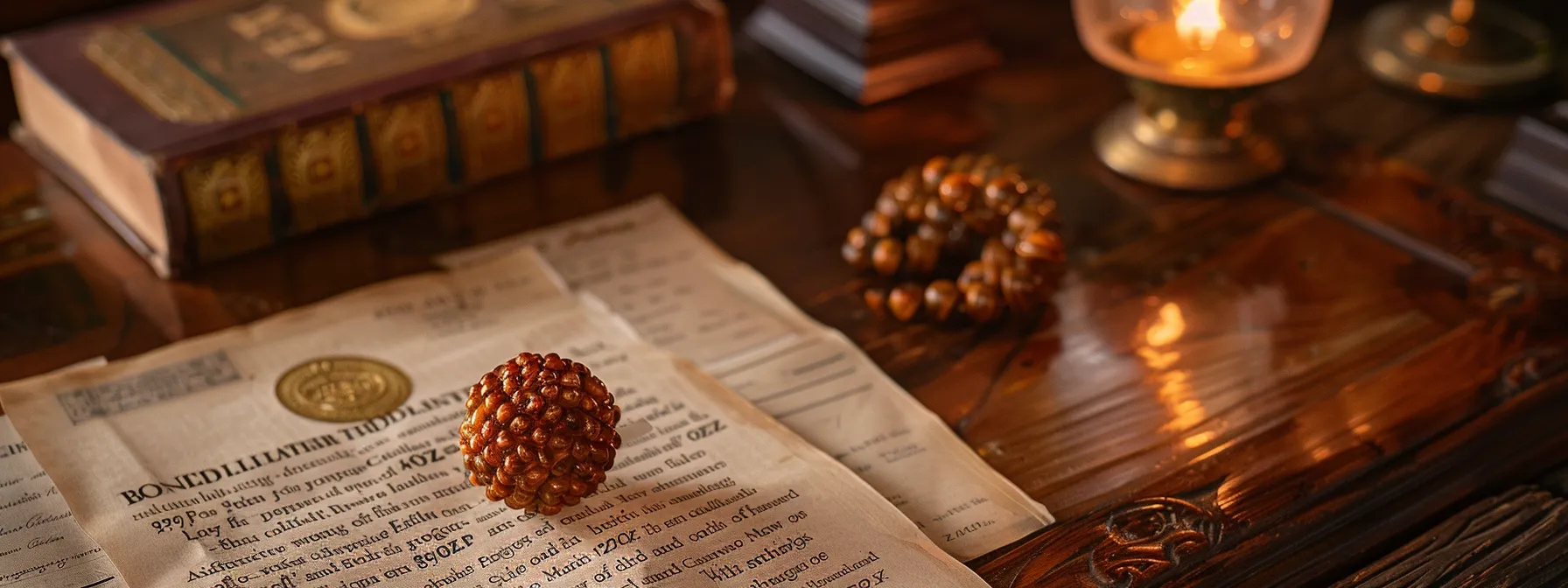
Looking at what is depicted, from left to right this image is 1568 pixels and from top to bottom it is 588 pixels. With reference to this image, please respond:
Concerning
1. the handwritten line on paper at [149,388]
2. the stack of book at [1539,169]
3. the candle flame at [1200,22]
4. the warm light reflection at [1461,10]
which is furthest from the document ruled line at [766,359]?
the warm light reflection at [1461,10]

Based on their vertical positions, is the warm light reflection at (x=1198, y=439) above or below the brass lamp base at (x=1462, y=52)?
below

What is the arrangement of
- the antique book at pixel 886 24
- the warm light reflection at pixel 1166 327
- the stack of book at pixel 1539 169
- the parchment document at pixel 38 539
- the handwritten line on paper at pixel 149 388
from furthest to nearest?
the antique book at pixel 886 24 → the stack of book at pixel 1539 169 → the warm light reflection at pixel 1166 327 → the handwritten line on paper at pixel 149 388 → the parchment document at pixel 38 539

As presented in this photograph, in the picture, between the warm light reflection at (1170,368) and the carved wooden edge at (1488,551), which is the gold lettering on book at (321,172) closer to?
the warm light reflection at (1170,368)

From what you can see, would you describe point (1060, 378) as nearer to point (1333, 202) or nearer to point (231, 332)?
point (1333, 202)

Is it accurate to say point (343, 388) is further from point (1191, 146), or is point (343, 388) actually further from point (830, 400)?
point (1191, 146)

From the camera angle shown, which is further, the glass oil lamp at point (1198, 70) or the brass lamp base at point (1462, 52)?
the brass lamp base at point (1462, 52)

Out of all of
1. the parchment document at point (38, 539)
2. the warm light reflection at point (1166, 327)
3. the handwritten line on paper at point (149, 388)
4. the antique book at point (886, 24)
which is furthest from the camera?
the antique book at point (886, 24)
